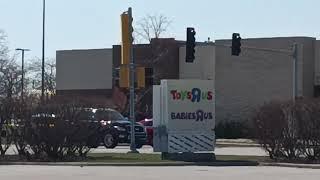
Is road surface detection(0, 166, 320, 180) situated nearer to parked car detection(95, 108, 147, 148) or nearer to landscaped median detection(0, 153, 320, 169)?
landscaped median detection(0, 153, 320, 169)

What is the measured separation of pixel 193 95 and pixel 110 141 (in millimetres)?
10699

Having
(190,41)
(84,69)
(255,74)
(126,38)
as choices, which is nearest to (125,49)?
(126,38)

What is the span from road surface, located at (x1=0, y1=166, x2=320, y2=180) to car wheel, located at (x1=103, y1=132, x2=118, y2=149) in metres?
12.9

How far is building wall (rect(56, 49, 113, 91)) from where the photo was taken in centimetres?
7556

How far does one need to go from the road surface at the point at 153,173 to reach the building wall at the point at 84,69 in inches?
1955

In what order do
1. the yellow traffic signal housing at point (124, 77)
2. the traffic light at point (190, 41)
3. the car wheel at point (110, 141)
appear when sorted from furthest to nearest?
1. the car wheel at point (110, 141)
2. the traffic light at point (190, 41)
3. the yellow traffic signal housing at point (124, 77)

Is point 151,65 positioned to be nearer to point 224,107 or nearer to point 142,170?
point 224,107

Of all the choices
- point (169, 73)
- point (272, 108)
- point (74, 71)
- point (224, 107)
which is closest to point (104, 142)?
point (272, 108)

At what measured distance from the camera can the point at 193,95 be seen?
29.5 metres

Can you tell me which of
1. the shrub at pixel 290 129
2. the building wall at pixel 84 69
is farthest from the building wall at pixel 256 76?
the shrub at pixel 290 129

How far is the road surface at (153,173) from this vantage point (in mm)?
21422

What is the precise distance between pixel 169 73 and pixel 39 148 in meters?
38.5

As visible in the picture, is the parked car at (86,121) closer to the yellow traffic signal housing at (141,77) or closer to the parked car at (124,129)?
the yellow traffic signal housing at (141,77)

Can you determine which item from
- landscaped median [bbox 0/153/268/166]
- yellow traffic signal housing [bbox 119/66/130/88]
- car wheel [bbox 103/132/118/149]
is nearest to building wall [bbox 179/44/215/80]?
car wheel [bbox 103/132/118/149]
